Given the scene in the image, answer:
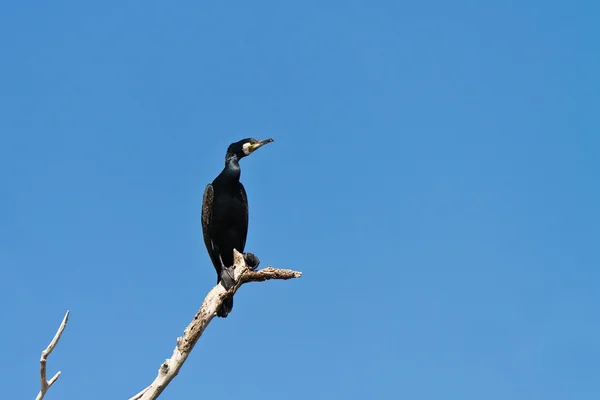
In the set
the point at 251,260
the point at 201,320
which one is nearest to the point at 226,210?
the point at 251,260

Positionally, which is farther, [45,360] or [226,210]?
[226,210]

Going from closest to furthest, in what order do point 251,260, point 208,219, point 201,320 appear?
point 201,320
point 251,260
point 208,219

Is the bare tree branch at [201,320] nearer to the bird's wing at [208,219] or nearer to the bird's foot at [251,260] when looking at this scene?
the bird's foot at [251,260]

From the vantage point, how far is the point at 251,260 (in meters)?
8.28

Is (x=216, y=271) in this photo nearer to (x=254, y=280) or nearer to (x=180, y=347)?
(x=254, y=280)

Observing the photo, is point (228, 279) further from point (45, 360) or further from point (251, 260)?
point (45, 360)

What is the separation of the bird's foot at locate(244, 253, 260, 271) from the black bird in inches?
45.9

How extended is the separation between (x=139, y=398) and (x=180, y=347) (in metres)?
0.51

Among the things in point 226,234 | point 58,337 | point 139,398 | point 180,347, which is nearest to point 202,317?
point 180,347

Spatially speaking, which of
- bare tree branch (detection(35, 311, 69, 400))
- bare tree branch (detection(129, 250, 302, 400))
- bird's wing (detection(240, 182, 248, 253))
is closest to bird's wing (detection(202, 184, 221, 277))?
bird's wing (detection(240, 182, 248, 253))

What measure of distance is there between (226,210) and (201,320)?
235 centimetres

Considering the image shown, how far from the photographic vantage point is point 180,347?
7.09 metres

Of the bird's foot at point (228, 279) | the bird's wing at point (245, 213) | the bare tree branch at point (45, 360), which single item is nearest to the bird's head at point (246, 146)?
the bird's wing at point (245, 213)

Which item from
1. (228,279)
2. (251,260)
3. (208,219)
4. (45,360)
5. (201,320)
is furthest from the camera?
(208,219)
